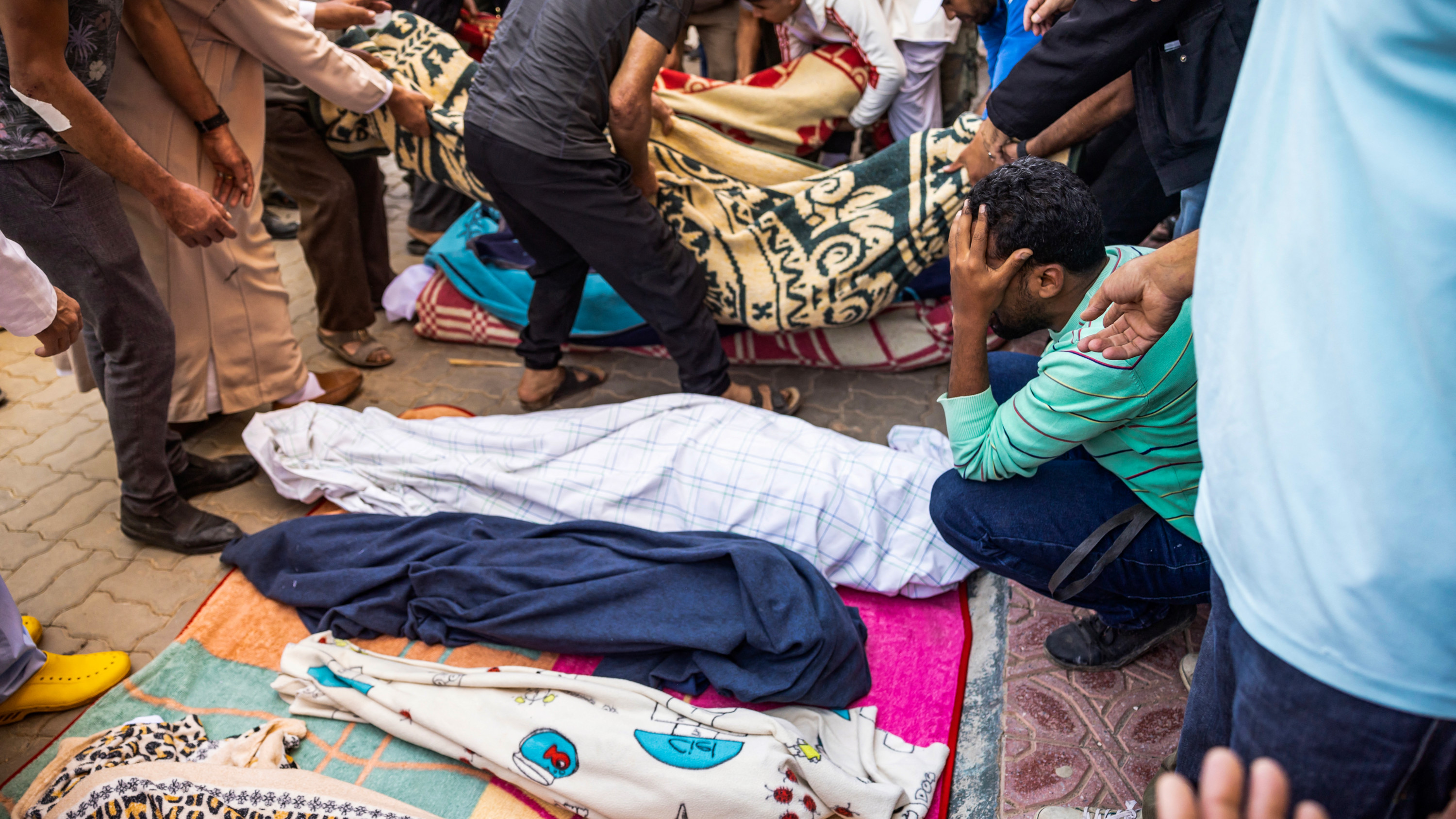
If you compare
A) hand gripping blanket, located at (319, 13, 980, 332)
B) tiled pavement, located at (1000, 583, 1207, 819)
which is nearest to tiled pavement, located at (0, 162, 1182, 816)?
tiled pavement, located at (1000, 583, 1207, 819)

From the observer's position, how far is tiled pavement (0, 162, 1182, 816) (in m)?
1.98

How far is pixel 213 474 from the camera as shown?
10.6 feet

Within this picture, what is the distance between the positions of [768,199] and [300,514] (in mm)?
2116

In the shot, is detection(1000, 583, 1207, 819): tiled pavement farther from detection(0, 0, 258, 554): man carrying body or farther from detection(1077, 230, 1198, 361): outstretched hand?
detection(0, 0, 258, 554): man carrying body

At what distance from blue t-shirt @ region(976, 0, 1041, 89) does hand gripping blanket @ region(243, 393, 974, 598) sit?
53.8 inches

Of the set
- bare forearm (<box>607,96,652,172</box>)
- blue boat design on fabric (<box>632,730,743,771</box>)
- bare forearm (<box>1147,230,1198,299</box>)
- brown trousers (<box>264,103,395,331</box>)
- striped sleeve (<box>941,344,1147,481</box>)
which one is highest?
bare forearm (<box>1147,230,1198,299</box>)

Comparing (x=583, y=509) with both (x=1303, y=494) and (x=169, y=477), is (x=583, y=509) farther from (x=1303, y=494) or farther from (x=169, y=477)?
(x=1303, y=494)

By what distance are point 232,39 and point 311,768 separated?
241cm

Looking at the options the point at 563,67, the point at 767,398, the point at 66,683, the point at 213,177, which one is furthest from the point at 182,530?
the point at 767,398

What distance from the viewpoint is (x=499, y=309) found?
12.9 ft

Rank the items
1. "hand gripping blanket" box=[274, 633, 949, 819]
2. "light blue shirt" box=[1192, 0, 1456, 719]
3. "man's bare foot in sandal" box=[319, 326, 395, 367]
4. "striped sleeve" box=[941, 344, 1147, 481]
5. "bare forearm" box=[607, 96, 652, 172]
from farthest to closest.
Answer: "man's bare foot in sandal" box=[319, 326, 395, 367] < "bare forearm" box=[607, 96, 652, 172] < "hand gripping blanket" box=[274, 633, 949, 819] < "striped sleeve" box=[941, 344, 1147, 481] < "light blue shirt" box=[1192, 0, 1456, 719]

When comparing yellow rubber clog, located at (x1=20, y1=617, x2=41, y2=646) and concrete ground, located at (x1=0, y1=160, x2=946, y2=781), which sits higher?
yellow rubber clog, located at (x1=20, y1=617, x2=41, y2=646)

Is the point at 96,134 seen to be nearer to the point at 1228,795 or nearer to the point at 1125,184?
the point at 1228,795

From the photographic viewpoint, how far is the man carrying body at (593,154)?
273cm
